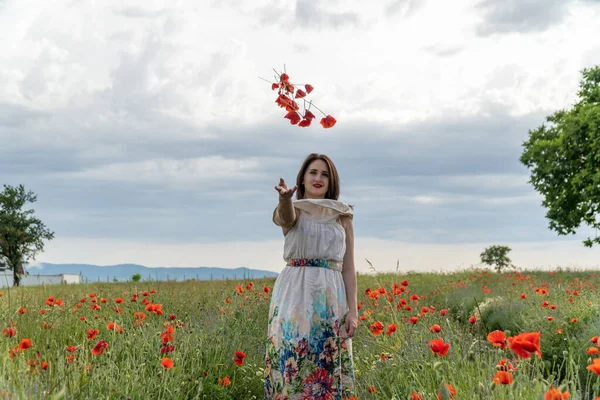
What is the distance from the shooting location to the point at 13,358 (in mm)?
4352

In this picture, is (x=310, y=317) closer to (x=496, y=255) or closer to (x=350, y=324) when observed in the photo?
(x=350, y=324)

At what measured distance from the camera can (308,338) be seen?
4316 millimetres

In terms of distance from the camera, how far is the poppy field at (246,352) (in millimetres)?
3318

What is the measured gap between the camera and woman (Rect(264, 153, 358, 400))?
431 centimetres

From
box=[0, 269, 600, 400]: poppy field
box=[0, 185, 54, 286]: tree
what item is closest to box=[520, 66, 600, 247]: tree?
box=[0, 269, 600, 400]: poppy field

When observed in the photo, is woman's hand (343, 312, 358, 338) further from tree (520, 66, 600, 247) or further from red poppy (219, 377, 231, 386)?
tree (520, 66, 600, 247)

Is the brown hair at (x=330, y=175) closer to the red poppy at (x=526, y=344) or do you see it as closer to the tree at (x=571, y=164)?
the red poppy at (x=526, y=344)

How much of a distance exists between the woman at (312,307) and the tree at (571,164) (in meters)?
19.9

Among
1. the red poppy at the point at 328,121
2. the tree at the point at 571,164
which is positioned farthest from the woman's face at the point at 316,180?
the tree at the point at 571,164

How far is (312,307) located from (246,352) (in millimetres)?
2041

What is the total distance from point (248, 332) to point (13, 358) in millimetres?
2837

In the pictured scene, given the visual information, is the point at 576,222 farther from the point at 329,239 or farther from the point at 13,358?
the point at 13,358

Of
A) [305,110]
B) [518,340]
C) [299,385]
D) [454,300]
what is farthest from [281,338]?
[454,300]

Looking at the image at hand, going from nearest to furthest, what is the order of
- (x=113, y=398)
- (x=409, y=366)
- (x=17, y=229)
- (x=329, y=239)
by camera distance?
1. (x=113, y=398)
2. (x=409, y=366)
3. (x=329, y=239)
4. (x=17, y=229)
